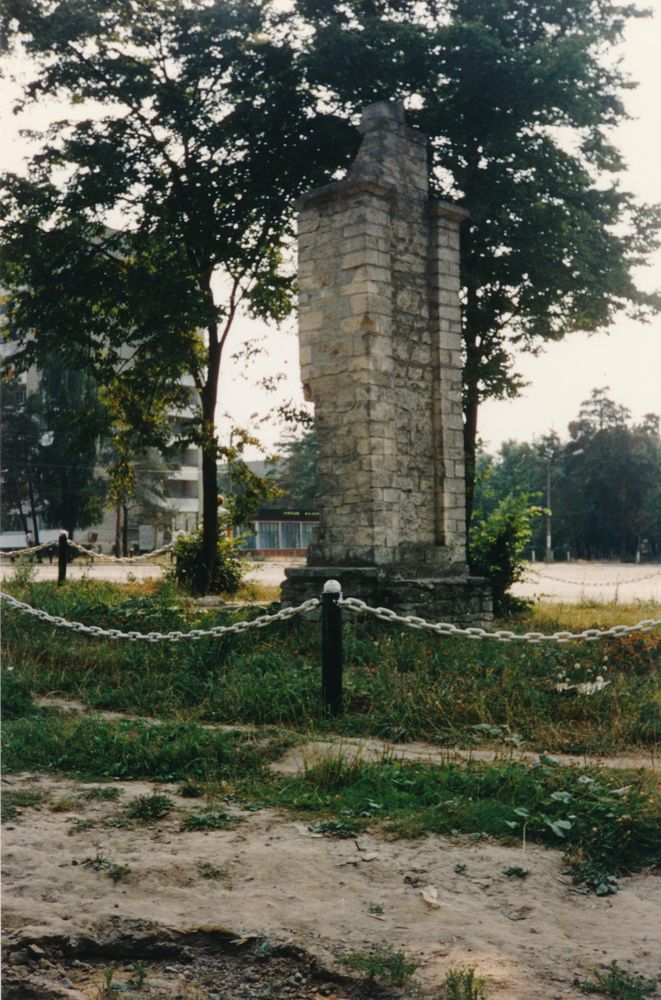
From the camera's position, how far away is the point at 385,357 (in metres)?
13.0

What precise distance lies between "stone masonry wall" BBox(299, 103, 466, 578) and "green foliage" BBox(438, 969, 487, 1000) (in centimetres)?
930

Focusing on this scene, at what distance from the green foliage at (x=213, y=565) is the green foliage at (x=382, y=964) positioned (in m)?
17.3

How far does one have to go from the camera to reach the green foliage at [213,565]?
2095 centimetres

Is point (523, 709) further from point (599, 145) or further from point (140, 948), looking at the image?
point (599, 145)

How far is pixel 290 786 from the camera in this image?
5820 millimetres

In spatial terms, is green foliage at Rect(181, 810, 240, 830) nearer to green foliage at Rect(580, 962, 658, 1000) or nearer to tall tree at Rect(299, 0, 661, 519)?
green foliage at Rect(580, 962, 658, 1000)

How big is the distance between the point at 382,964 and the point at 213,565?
58.6 ft

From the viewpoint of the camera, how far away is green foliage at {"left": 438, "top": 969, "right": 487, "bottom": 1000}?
3.14 m

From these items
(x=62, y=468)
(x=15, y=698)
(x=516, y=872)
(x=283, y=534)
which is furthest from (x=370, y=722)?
(x=283, y=534)

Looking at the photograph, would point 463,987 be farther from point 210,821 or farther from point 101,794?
point 101,794

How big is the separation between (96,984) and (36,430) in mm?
49010

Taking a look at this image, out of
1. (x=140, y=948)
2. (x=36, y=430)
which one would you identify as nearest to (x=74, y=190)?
(x=140, y=948)

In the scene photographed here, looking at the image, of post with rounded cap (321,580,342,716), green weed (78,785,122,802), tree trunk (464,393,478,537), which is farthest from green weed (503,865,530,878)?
tree trunk (464,393,478,537)

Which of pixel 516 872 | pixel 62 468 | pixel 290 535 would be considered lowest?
pixel 516 872
